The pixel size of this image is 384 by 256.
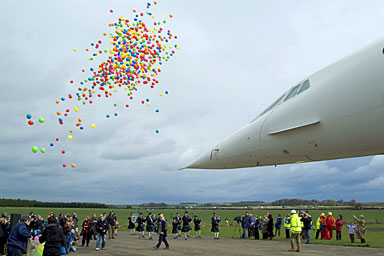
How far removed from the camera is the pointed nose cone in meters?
6.80

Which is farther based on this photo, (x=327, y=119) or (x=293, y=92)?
(x=293, y=92)

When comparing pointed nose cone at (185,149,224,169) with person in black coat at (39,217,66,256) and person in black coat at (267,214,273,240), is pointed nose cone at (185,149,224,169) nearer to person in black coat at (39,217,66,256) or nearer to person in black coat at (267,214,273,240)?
person in black coat at (39,217,66,256)

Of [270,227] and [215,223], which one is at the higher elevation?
[215,223]

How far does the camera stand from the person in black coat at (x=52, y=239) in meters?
7.88

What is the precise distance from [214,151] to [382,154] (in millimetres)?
2929

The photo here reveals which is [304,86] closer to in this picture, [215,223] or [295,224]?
[295,224]

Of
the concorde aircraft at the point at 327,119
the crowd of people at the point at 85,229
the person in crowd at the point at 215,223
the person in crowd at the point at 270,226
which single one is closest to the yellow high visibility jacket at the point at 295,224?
the crowd of people at the point at 85,229

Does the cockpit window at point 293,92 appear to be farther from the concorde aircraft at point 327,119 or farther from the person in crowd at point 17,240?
the person in crowd at point 17,240

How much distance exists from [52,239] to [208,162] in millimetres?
3898

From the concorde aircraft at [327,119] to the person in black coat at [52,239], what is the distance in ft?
14.9

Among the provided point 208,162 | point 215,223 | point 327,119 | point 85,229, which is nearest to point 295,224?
point 215,223

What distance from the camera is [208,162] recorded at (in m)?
6.99

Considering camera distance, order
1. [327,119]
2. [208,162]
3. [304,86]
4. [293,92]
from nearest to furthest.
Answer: [327,119], [304,86], [293,92], [208,162]

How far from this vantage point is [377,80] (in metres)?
3.88
